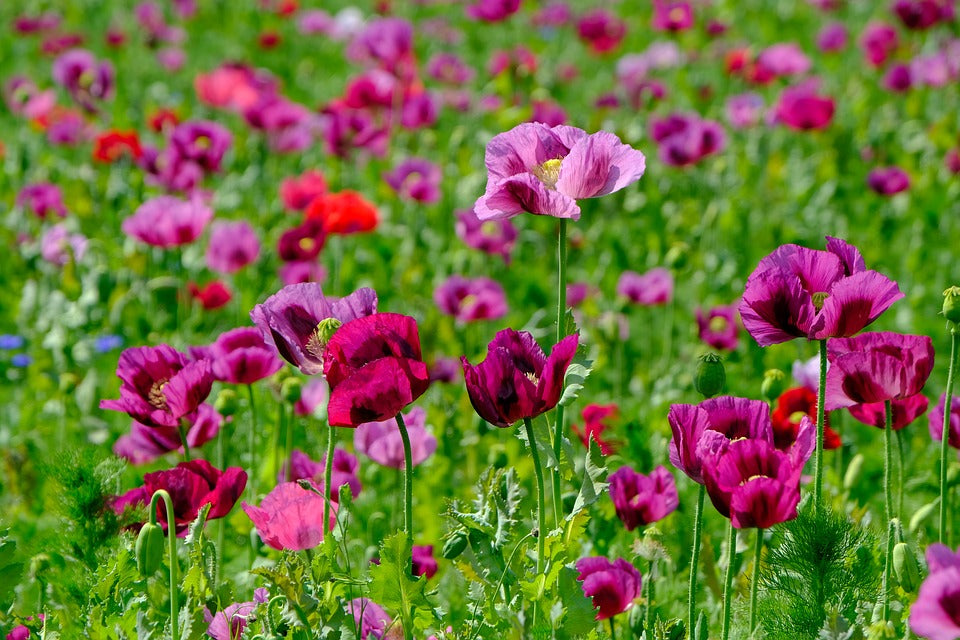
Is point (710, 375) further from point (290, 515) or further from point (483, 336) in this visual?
point (483, 336)

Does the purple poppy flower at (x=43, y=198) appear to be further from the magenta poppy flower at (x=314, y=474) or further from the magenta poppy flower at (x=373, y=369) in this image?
the magenta poppy flower at (x=373, y=369)

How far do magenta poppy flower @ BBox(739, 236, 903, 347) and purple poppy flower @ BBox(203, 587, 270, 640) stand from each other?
0.80m

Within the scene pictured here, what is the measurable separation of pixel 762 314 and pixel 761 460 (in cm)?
21

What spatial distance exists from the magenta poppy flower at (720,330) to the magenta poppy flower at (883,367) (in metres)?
1.43

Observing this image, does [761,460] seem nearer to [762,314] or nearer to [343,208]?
[762,314]

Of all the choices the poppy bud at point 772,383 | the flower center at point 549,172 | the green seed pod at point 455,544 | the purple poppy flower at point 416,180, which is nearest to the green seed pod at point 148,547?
the green seed pod at point 455,544

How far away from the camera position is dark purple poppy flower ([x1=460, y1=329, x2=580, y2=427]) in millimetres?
1525

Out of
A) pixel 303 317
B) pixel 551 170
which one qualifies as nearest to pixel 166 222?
pixel 303 317

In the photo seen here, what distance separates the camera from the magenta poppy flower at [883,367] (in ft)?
5.60

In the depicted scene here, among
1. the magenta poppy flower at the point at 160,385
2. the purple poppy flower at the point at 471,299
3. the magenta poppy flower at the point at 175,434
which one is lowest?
the magenta poppy flower at the point at 175,434

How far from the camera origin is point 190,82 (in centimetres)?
713

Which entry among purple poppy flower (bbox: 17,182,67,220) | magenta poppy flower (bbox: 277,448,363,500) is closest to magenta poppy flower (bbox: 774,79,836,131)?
purple poppy flower (bbox: 17,182,67,220)

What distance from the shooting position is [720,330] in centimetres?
321

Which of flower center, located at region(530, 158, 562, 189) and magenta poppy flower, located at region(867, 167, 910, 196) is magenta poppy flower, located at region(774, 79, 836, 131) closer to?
magenta poppy flower, located at region(867, 167, 910, 196)
